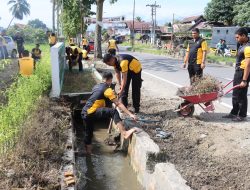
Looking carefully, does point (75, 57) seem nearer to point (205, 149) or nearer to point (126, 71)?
point (126, 71)

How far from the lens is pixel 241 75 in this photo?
254 inches

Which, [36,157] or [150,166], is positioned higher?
[36,157]

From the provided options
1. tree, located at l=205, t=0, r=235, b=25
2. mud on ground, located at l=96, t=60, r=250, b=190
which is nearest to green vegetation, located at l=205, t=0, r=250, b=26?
tree, located at l=205, t=0, r=235, b=25

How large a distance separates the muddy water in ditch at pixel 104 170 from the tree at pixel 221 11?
103ft

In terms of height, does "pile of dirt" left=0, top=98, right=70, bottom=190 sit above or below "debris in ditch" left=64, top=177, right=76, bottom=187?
above

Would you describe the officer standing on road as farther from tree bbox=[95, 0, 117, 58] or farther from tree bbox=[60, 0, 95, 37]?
tree bbox=[60, 0, 95, 37]

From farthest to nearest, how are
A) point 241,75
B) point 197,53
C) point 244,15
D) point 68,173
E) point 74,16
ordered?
point 74,16 → point 244,15 → point 197,53 → point 241,75 → point 68,173

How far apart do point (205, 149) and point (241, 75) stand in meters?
1.93

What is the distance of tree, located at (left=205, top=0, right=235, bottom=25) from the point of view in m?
35.2

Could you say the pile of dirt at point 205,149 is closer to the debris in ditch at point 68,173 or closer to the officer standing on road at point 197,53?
the officer standing on road at point 197,53

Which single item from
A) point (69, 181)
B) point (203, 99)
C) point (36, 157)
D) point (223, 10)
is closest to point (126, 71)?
point (203, 99)

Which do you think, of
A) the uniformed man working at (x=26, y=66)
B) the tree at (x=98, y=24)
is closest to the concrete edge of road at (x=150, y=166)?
the uniformed man working at (x=26, y=66)

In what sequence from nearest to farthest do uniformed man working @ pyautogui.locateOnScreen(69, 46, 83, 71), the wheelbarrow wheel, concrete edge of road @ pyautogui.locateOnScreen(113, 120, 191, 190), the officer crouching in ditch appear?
concrete edge of road @ pyautogui.locateOnScreen(113, 120, 191, 190), the officer crouching in ditch, the wheelbarrow wheel, uniformed man working @ pyautogui.locateOnScreen(69, 46, 83, 71)

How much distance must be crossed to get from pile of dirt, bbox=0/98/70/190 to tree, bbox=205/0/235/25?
32545 millimetres
